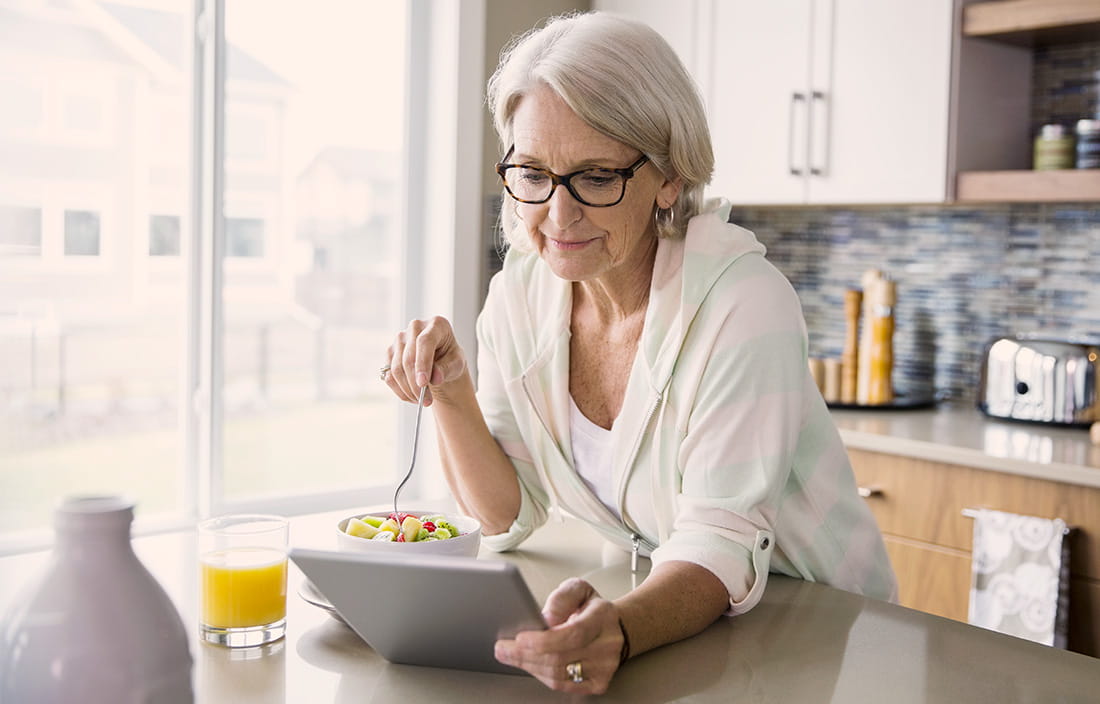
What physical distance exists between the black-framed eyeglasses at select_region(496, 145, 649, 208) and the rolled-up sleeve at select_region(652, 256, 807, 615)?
0.19 m

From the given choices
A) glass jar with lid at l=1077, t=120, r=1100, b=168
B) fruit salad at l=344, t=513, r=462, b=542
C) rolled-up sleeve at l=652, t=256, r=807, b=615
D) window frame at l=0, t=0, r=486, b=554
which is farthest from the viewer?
window frame at l=0, t=0, r=486, b=554

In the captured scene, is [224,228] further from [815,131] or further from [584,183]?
[584,183]

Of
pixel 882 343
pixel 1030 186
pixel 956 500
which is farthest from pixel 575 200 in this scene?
pixel 882 343

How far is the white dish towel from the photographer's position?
2258mm

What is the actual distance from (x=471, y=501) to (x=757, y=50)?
2004 millimetres

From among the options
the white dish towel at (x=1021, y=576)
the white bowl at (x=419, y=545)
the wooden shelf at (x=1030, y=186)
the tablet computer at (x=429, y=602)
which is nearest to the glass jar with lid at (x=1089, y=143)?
the wooden shelf at (x=1030, y=186)

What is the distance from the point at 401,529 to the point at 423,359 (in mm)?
268

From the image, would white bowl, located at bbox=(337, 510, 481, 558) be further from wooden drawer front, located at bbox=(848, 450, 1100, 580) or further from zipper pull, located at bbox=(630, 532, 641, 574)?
wooden drawer front, located at bbox=(848, 450, 1100, 580)

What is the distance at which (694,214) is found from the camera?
151cm

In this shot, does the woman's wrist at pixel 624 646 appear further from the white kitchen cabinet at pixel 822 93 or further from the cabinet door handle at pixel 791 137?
the cabinet door handle at pixel 791 137

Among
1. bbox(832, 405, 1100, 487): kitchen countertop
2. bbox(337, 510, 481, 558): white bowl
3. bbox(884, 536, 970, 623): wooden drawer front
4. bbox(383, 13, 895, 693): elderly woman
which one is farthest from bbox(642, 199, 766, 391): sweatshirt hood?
bbox(884, 536, 970, 623): wooden drawer front

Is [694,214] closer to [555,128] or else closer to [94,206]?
[555,128]

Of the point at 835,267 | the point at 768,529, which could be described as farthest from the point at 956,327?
the point at 768,529

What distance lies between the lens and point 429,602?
3.04ft
